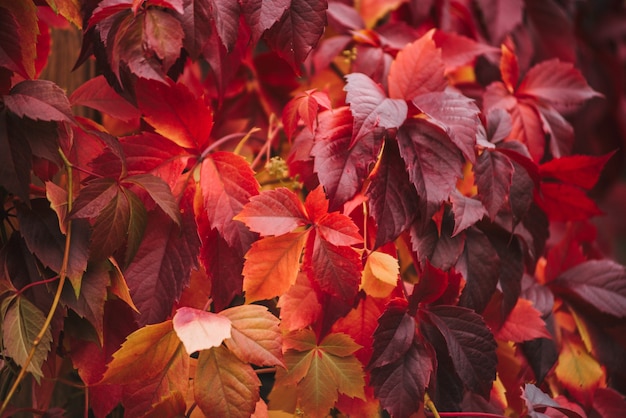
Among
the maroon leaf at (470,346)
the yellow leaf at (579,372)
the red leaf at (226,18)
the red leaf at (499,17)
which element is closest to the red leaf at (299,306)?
the maroon leaf at (470,346)

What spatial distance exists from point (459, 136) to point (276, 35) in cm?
18

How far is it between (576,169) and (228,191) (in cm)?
36

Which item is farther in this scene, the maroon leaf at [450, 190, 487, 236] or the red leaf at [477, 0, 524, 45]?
the red leaf at [477, 0, 524, 45]

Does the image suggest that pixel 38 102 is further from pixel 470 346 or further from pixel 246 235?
pixel 470 346

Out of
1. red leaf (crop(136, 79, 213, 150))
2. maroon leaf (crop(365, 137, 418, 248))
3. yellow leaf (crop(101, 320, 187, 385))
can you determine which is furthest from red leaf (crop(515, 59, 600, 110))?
yellow leaf (crop(101, 320, 187, 385))

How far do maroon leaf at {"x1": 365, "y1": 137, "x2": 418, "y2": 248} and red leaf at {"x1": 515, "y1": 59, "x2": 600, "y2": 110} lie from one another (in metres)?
0.30

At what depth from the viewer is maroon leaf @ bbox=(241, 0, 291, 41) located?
592 millimetres

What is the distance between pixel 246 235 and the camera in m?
0.59

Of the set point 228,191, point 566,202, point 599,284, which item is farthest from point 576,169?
point 228,191

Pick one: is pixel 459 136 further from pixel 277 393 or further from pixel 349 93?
pixel 277 393

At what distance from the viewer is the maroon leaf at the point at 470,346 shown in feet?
1.99

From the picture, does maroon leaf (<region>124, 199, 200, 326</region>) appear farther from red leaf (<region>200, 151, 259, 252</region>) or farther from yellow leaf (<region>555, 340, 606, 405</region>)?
yellow leaf (<region>555, 340, 606, 405</region>)

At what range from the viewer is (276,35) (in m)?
0.61

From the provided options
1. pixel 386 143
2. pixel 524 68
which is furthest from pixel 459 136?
pixel 524 68
